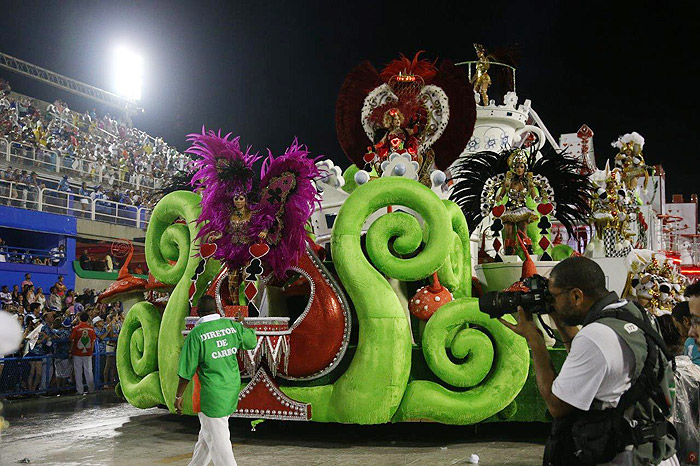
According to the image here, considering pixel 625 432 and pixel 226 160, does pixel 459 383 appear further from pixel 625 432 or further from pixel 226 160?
pixel 625 432

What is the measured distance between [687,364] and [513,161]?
16.0 ft

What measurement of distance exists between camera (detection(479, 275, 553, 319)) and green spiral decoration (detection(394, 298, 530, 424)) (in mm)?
4521

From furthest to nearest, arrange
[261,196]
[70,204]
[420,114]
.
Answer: [70,204] → [420,114] → [261,196]

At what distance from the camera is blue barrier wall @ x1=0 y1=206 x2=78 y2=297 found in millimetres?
19812

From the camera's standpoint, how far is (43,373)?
1245 centimetres

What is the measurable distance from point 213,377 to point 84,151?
22.6m

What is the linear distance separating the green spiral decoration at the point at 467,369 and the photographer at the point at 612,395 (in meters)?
4.70

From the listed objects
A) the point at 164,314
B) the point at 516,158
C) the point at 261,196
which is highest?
the point at 516,158

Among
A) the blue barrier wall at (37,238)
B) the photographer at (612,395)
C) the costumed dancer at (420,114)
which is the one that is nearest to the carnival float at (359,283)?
the costumed dancer at (420,114)

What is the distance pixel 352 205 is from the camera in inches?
301


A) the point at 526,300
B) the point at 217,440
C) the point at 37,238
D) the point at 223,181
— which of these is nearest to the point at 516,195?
the point at 223,181

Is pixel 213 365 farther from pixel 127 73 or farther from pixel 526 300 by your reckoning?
pixel 127 73

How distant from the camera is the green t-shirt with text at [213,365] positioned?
5398mm

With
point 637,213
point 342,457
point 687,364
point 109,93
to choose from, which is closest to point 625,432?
point 687,364
